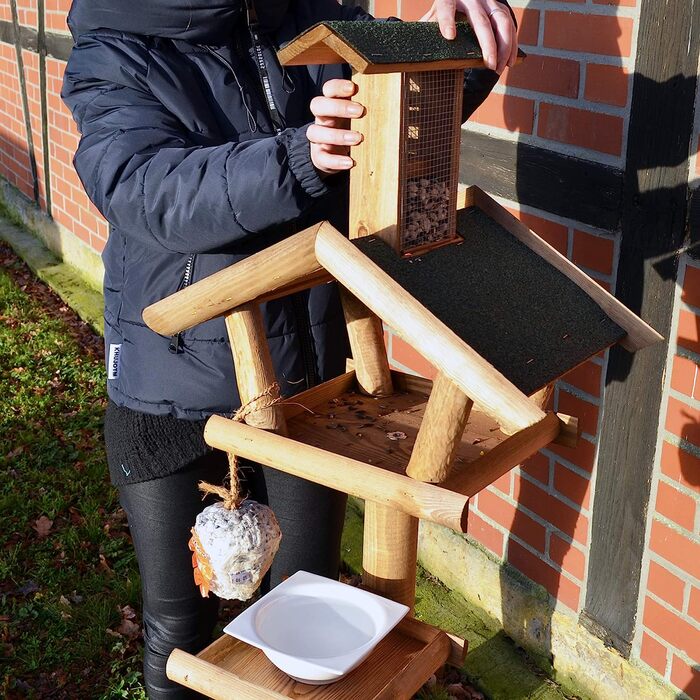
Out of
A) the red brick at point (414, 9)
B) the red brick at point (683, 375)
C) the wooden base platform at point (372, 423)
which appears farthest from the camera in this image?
the red brick at point (414, 9)

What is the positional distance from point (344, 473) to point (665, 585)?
4.29 ft

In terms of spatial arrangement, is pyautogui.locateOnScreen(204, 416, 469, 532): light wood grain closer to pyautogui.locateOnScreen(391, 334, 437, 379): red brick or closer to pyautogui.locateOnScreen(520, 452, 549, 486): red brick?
pyautogui.locateOnScreen(520, 452, 549, 486): red brick

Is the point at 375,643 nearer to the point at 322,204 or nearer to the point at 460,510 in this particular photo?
the point at 460,510

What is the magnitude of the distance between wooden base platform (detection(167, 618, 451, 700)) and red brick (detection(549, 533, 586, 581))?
112cm

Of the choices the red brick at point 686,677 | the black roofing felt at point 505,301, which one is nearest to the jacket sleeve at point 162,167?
the black roofing felt at point 505,301

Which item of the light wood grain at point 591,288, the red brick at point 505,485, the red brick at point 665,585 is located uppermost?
the light wood grain at point 591,288

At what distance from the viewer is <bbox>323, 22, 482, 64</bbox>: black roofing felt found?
148cm

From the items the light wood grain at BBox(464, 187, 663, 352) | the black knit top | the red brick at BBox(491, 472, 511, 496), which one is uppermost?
the light wood grain at BBox(464, 187, 663, 352)

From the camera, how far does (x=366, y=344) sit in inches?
78.0

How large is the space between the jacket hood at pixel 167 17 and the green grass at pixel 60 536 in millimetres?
2173

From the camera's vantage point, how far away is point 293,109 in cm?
212

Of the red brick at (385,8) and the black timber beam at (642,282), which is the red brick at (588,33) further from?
the red brick at (385,8)

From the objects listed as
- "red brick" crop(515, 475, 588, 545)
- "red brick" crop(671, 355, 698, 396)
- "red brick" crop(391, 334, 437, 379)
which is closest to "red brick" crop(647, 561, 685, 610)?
"red brick" crop(515, 475, 588, 545)

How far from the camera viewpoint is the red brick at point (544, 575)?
2.89 meters
